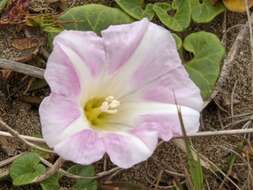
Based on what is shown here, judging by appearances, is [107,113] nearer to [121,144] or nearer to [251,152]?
[121,144]

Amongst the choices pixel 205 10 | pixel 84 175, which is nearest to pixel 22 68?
pixel 84 175

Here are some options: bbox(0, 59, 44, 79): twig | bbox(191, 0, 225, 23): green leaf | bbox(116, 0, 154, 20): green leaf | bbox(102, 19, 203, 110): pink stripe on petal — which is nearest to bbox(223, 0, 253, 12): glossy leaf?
bbox(191, 0, 225, 23): green leaf

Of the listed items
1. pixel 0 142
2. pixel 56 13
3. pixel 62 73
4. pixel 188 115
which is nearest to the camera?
pixel 62 73

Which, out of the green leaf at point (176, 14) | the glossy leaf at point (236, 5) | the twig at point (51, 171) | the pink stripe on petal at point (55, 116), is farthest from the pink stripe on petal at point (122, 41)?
the glossy leaf at point (236, 5)

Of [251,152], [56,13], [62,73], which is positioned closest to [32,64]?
[56,13]

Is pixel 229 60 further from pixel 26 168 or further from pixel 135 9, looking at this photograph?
pixel 26 168

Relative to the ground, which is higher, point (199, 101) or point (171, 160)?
point (199, 101)

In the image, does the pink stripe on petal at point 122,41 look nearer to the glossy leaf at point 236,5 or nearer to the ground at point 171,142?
the ground at point 171,142
